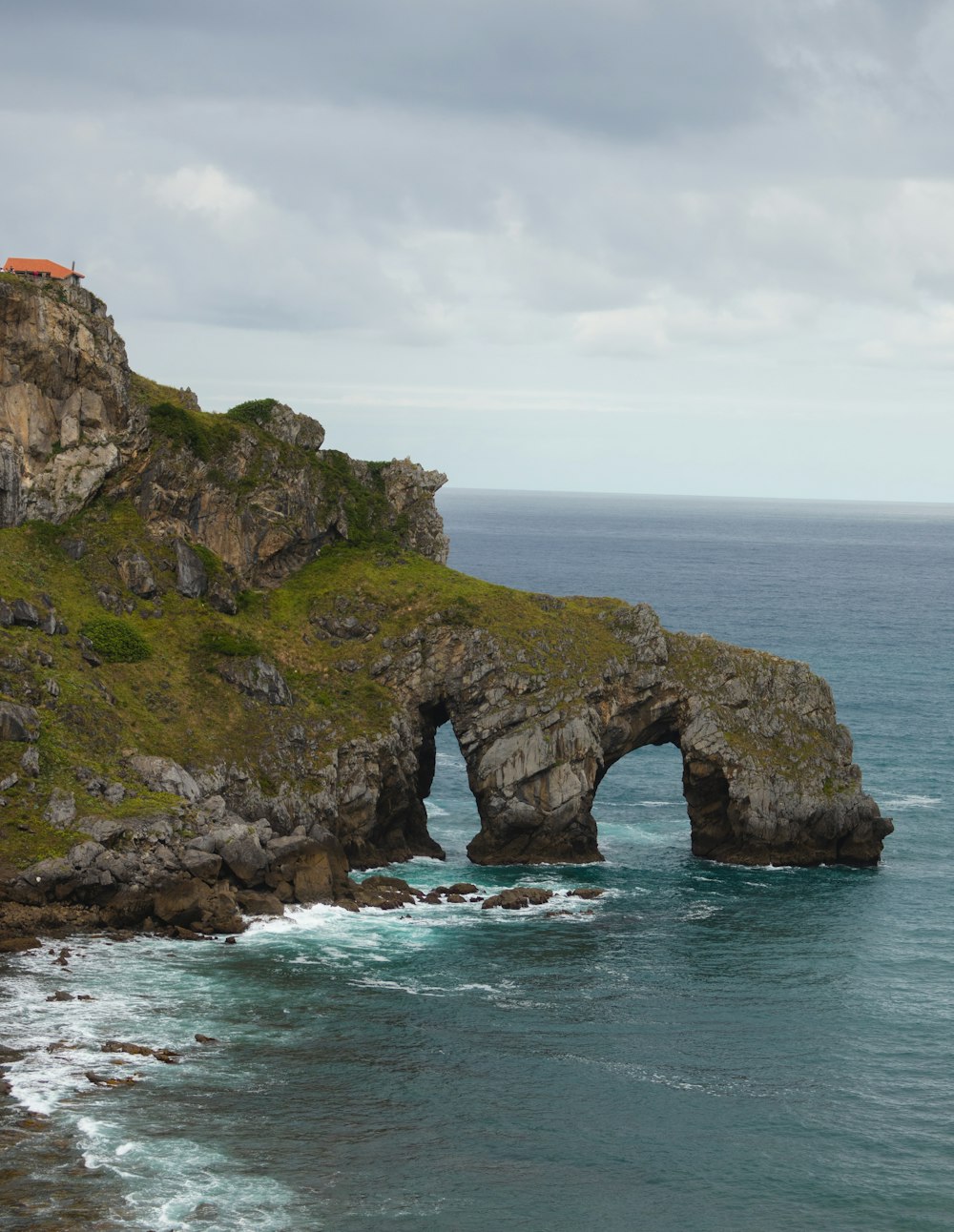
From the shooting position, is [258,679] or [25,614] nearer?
[25,614]

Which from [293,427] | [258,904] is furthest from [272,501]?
[258,904]

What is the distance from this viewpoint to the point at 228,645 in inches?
3824

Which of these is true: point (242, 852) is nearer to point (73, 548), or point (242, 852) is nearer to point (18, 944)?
point (18, 944)

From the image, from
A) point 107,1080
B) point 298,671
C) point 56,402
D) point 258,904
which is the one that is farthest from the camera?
point 56,402

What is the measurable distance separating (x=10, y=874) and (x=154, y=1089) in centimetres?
2219

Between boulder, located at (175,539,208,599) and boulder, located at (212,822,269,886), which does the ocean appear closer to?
boulder, located at (212,822,269,886)

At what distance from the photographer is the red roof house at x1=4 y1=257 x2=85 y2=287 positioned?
103812mm

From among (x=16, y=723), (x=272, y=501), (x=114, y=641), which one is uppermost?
(x=272, y=501)

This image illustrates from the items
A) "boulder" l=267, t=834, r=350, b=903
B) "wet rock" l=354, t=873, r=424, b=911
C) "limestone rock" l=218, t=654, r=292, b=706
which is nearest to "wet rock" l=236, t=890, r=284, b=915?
"boulder" l=267, t=834, r=350, b=903

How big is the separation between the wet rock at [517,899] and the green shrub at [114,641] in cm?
2942

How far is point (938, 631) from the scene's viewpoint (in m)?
200

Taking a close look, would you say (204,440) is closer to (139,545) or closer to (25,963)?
(139,545)

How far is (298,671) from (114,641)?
43.6 ft

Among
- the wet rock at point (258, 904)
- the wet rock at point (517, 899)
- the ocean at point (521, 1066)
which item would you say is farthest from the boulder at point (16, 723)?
the wet rock at point (517, 899)
